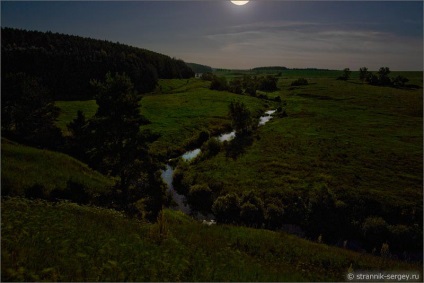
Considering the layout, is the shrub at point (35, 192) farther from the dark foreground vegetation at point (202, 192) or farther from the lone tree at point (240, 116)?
the lone tree at point (240, 116)

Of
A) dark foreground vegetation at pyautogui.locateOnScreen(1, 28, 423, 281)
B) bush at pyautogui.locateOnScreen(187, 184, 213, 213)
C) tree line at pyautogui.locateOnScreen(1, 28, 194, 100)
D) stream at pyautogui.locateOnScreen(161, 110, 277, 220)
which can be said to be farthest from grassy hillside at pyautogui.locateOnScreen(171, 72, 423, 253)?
tree line at pyautogui.locateOnScreen(1, 28, 194, 100)

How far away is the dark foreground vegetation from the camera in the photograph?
10500mm

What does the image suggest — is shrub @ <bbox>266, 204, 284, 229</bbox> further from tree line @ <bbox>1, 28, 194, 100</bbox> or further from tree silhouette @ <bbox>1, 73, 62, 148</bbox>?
tree line @ <bbox>1, 28, 194, 100</bbox>

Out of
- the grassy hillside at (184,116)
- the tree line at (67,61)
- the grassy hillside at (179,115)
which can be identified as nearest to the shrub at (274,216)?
the grassy hillside at (179,115)

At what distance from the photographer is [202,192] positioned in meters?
38.2

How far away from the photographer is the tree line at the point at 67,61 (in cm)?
11606

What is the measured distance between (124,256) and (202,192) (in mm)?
28194

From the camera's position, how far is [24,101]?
51781mm

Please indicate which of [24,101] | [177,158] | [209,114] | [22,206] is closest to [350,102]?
[209,114]

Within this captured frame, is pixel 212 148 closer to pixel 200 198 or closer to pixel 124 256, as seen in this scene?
pixel 200 198

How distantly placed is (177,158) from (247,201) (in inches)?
831

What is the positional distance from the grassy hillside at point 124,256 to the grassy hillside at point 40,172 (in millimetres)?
8455

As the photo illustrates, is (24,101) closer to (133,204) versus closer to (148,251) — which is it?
(133,204)

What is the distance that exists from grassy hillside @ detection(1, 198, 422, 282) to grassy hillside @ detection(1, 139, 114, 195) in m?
8.46
